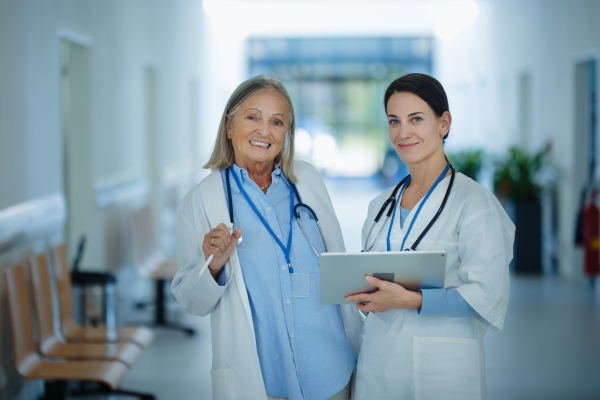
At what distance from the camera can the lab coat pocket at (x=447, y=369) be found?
182cm

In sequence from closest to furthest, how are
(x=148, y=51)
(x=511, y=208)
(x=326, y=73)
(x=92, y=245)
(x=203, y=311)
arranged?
1. (x=203, y=311)
2. (x=92, y=245)
3. (x=148, y=51)
4. (x=511, y=208)
5. (x=326, y=73)

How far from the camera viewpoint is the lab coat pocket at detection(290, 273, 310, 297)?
6.39ft

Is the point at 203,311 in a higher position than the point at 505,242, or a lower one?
lower

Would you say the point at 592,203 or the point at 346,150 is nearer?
the point at 592,203

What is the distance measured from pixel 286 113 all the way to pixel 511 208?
21.6 ft

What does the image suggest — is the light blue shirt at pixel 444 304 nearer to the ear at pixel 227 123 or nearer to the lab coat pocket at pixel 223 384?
the lab coat pocket at pixel 223 384

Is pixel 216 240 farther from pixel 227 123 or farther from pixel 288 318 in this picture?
pixel 227 123

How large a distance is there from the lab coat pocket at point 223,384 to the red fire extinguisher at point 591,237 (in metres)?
5.52

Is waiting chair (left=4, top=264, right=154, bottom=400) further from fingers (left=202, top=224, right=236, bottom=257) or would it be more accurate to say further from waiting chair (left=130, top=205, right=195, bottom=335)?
waiting chair (left=130, top=205, right=195, bottom=335)

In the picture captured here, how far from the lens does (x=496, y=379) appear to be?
4184 millimetres

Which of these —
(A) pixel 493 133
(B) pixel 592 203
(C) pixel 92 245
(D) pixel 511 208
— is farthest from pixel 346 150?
(C) pixel 92 245

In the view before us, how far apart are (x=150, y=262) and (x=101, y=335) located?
2173 mm

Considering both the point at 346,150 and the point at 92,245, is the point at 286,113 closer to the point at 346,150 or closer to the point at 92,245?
the point at 92,245

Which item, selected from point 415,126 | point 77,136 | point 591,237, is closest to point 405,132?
point 415,126
